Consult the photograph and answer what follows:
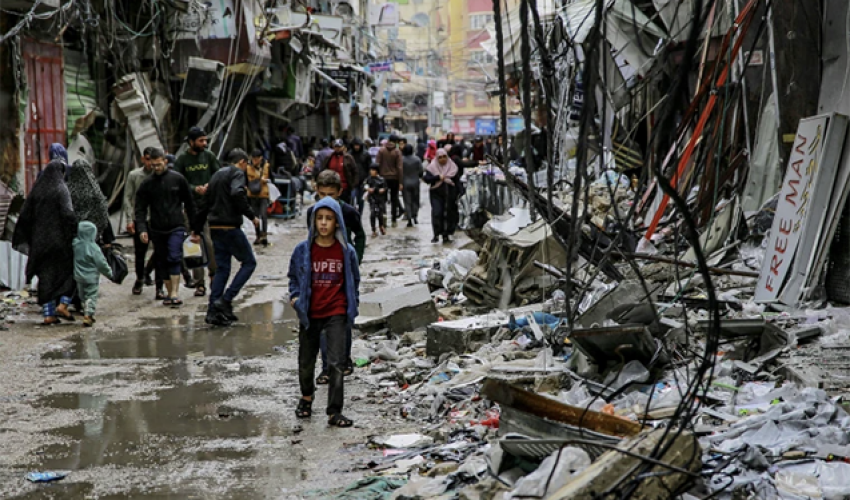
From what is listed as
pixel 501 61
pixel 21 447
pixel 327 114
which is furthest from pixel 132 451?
pixel 327 114

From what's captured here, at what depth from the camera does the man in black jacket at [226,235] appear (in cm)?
1055

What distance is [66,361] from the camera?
8922mm

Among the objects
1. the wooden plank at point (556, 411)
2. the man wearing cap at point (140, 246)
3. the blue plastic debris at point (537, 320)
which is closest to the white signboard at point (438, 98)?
the man wearing cap at point (140, 246)

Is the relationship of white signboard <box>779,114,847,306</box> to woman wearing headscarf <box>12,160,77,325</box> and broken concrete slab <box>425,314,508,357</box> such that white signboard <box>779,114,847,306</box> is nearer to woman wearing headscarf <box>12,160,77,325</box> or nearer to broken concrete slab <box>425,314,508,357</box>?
broken concrete slab <box>425,314,508,357</box>

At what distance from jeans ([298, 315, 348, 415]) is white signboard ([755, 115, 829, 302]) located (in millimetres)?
3192

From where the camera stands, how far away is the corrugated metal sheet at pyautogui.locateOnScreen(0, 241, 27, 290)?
12336mm

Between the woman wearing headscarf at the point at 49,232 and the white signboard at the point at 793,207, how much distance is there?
21.5 ft

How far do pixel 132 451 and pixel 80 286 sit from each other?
15.7 ft

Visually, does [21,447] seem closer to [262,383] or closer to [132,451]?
[132,451]

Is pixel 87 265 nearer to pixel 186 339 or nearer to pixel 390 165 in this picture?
pixel 186 339

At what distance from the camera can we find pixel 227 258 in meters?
10.7

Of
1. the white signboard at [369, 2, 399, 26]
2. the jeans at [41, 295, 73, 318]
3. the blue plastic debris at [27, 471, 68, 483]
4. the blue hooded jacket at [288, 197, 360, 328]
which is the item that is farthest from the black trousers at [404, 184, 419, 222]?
the white signboard at [369, 2, 399, 26]

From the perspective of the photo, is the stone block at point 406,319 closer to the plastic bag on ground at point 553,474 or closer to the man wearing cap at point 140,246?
the man wearing cap at point 140,246

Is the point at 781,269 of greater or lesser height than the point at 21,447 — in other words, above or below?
above
